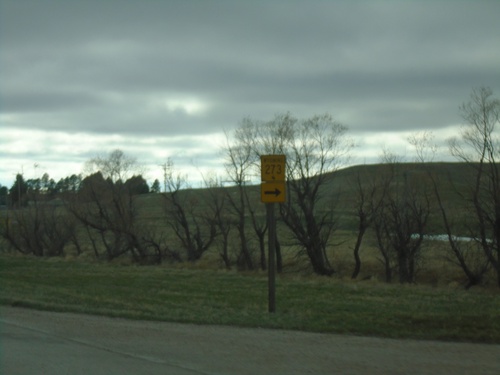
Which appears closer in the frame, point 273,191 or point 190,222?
point 273,191

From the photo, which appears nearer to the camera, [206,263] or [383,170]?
[383,170]

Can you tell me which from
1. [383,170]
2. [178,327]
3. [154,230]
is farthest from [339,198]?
[178,327]

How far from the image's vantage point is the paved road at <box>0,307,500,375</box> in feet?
30.1

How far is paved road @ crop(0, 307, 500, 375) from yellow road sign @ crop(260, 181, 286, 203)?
3.59m

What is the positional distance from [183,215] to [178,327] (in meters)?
37.9

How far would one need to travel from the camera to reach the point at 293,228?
41.7m

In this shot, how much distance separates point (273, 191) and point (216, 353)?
5667 millimetres

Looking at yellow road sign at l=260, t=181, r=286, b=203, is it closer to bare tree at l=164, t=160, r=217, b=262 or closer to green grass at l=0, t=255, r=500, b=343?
green grass at l=0, t=255, r=500, b=343

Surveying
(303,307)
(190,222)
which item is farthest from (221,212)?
(303,307)

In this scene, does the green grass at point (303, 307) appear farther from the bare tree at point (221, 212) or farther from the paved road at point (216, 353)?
the bare tree at point (221, 212)

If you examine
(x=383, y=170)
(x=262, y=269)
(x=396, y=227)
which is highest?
(x=383, y=170)

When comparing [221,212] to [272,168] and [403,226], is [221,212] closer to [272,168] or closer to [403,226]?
[403,226]

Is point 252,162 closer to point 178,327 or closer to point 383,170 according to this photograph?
point 383,170

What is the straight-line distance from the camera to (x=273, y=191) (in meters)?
15.3
